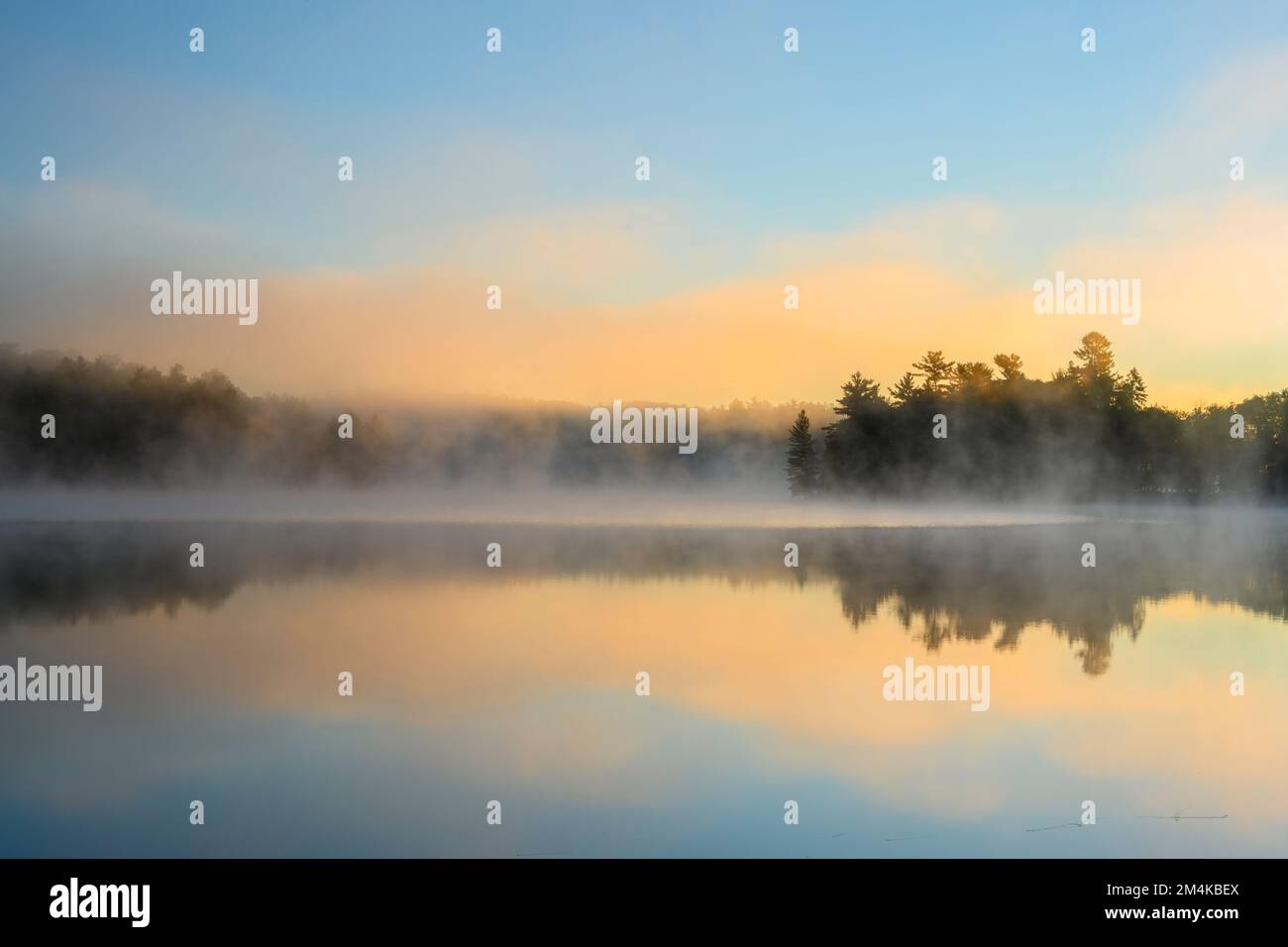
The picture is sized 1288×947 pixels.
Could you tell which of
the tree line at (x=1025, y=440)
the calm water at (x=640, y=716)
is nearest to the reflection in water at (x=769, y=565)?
the calm water at (x=640, y=716)

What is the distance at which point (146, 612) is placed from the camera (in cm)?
1739

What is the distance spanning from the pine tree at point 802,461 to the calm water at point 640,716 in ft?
77.8

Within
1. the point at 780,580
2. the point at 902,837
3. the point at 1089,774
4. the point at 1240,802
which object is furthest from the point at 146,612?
the point at 1240,802

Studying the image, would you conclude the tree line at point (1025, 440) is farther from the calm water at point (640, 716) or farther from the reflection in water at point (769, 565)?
the calm water at point (640, 716)

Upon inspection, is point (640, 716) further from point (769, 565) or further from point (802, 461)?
point (802, 461)

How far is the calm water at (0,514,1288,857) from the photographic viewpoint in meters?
9.47

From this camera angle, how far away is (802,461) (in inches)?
1770

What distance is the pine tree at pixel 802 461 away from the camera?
147ft

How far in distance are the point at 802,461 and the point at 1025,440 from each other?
10.5 metres

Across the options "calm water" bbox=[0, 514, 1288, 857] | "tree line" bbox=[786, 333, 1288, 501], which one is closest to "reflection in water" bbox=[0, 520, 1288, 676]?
"calm water" bbox=[0, 514, 1288, 857]

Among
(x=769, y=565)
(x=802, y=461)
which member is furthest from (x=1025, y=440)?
(x=769, y=565)

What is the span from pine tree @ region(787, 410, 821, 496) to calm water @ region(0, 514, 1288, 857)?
934 inches

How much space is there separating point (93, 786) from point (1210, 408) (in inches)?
1973
